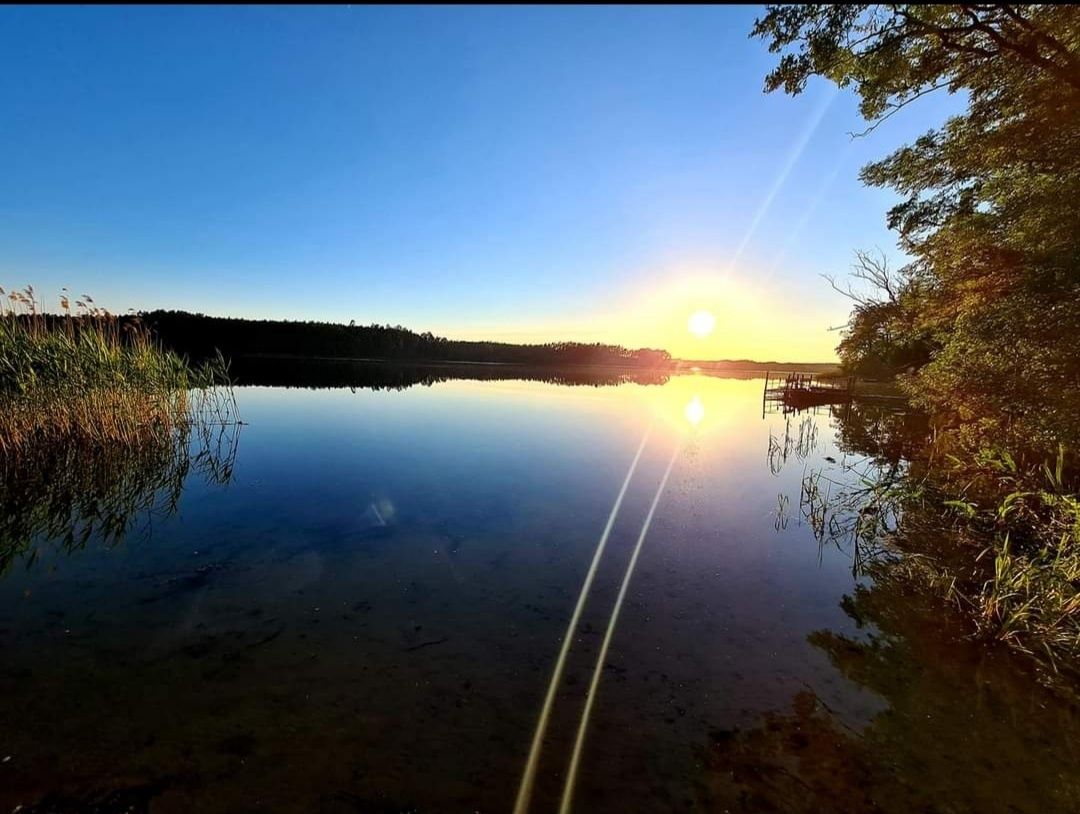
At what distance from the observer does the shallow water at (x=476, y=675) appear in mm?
3057

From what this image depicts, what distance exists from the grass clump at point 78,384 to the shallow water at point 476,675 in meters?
4.30

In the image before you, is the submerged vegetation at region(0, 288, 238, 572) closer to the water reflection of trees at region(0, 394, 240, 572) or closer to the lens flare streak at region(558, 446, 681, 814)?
the water reflection of trees at region(0, 394, 240, 572)

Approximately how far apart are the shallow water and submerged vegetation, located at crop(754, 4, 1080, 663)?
1.11m

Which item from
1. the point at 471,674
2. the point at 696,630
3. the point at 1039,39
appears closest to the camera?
the point at 471,674

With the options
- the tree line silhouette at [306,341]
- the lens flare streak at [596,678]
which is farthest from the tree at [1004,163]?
the tree line silhouette at [306,341]

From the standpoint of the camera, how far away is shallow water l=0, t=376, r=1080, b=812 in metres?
3.06

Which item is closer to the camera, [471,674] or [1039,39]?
[471,674]

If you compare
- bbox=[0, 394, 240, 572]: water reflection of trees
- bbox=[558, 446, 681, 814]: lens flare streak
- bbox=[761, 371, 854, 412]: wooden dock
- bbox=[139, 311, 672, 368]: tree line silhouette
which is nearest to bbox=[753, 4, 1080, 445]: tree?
bbox=[558, 446, 681, 814]: lens flare streak

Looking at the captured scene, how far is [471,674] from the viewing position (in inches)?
165

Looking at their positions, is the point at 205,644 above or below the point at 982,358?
below

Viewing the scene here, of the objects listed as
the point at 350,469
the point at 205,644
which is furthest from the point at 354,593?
the point at 350,469

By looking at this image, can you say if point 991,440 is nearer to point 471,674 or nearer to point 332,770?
point 471,674

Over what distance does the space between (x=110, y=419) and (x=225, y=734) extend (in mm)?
11045

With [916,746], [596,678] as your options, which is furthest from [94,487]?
[916,746]
